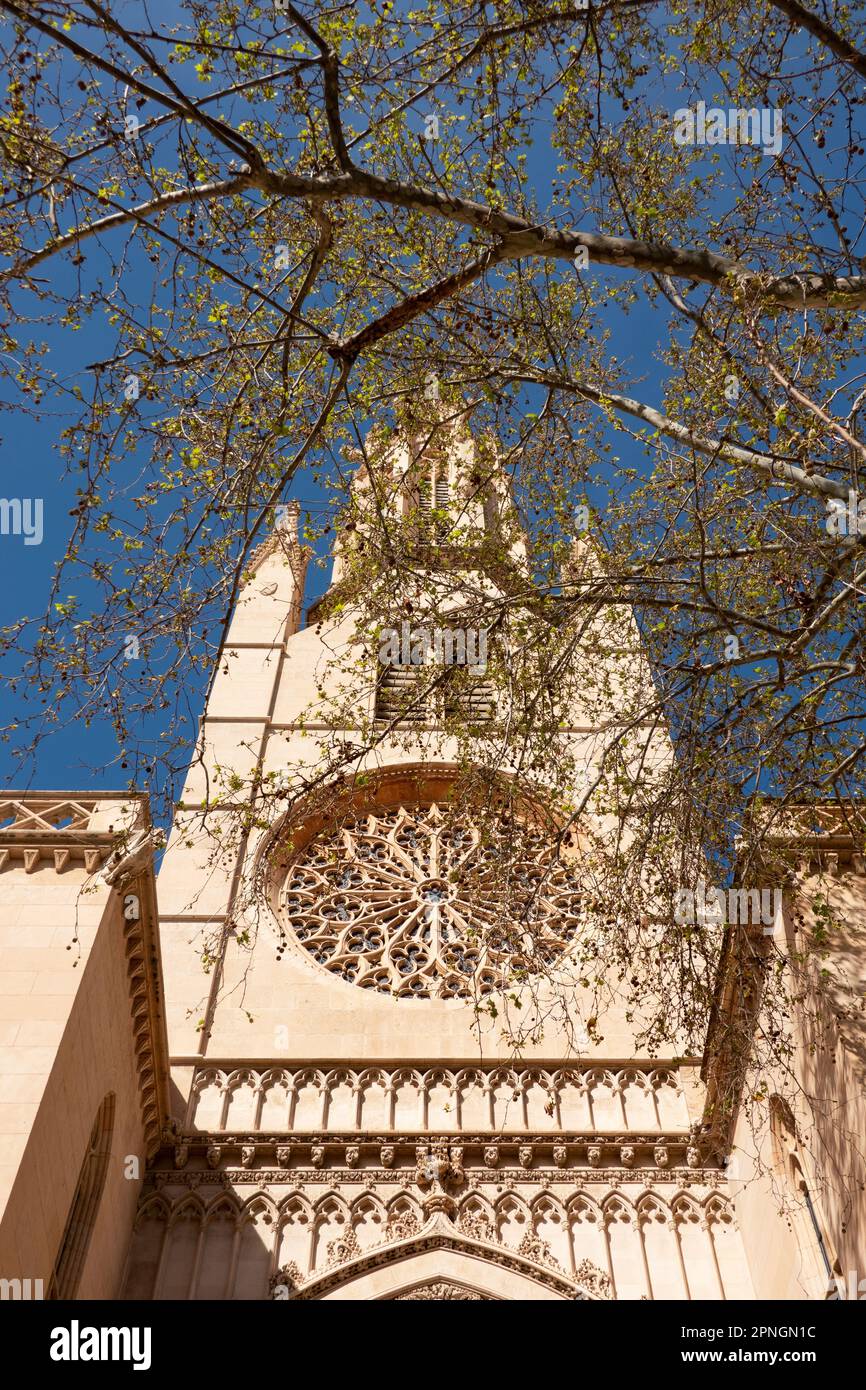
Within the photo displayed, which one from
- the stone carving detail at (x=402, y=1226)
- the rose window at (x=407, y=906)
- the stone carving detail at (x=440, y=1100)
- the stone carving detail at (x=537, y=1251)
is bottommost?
the stone carving detail at (x=537, y=1251)

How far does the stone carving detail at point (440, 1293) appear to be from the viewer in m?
8.99

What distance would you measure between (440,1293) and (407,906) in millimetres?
4719

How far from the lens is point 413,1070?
10.9 m

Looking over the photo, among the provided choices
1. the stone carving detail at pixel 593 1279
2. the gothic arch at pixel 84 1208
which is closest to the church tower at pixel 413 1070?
the stone carving detail at pixel 593 1279

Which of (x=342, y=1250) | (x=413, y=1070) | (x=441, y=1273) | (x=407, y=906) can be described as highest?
(x=407, y=906)

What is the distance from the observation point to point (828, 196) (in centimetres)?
686

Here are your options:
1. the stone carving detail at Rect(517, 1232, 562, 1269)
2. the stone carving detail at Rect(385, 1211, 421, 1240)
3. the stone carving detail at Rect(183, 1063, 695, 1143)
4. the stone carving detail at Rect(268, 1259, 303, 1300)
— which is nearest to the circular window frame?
the stone carving detail at Rect(183, 1063, 695, 1143)

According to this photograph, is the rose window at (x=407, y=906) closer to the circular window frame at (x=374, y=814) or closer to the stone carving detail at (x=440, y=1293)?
the circular window frame at (x=374, y=814)

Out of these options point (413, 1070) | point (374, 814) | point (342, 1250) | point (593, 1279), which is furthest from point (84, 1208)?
point (374, 814)

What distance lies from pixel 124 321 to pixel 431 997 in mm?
7520

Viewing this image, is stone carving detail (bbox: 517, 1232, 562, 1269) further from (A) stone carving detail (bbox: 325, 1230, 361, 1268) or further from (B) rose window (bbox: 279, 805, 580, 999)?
(B) rose window (bbox: 279, 805, 580, 999)

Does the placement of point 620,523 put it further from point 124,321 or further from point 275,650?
point 275,650

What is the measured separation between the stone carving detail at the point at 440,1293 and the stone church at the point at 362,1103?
3cm

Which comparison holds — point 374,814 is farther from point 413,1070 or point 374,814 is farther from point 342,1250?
point 342,1250
